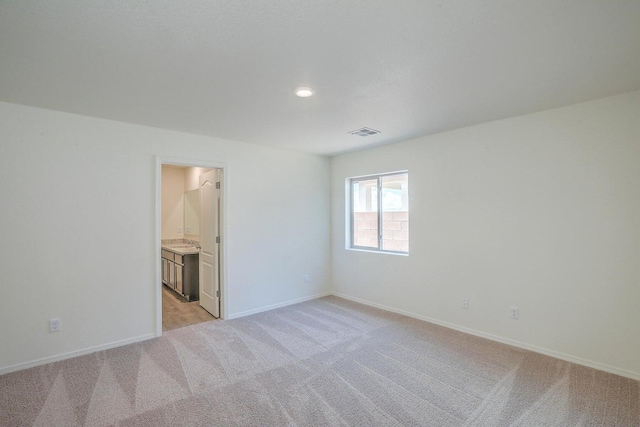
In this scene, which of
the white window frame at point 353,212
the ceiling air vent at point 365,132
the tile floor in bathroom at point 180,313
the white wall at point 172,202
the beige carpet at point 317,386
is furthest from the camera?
the white wall at point 172,202

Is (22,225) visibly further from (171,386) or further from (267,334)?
(267,334)

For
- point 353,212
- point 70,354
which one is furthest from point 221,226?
point 353,212

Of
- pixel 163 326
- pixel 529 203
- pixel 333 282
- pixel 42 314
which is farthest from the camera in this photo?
pixel 333 282

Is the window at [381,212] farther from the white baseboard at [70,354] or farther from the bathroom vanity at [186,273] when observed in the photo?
the white baseboard at [70,354]

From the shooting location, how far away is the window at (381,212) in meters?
4.39

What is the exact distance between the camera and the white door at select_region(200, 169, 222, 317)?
420 cm

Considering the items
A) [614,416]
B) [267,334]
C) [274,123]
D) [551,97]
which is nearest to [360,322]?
[267,334]

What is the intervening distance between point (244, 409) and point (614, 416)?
8.60 feet

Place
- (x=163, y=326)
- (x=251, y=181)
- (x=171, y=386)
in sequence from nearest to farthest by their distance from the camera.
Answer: (x=171, y=386), (x=163, y=326), (x=251, y=181)

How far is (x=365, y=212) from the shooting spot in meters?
4.96

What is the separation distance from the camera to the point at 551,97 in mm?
2678

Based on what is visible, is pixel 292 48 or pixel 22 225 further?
pixel 22 225

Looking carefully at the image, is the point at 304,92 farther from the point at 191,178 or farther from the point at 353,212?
the point at 191,178

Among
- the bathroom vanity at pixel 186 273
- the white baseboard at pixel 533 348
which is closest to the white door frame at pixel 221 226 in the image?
the bathroom vanity at pixel 186 273
